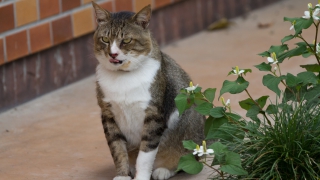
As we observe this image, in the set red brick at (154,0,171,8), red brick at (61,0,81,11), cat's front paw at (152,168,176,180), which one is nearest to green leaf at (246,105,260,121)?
cat's front paw at (152,168,176,180)

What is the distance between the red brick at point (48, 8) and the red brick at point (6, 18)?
33 cm

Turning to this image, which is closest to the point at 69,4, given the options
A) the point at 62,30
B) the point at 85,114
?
the point at 62,30

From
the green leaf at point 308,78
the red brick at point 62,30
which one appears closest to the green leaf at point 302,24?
the green leaf at point 308,78

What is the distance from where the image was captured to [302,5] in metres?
8.25

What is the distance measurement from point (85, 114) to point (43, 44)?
2.51ft

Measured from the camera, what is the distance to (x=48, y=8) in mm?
5930

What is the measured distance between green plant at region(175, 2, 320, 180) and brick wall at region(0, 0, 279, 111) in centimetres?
211

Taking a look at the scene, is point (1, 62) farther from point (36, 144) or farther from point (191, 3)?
point (191, 3)

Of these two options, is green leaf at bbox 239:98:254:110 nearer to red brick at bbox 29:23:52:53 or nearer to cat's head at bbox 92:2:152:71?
cat's head at bbox 92:2:152:71

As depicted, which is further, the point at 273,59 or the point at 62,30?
the point at 62,30

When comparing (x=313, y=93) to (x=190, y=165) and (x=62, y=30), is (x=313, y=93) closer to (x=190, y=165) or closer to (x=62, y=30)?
(x=190, y=165)

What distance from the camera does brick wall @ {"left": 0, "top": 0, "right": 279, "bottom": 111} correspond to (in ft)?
18.3

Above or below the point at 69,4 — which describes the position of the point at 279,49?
above

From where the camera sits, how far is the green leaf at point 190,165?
12.0 ft
